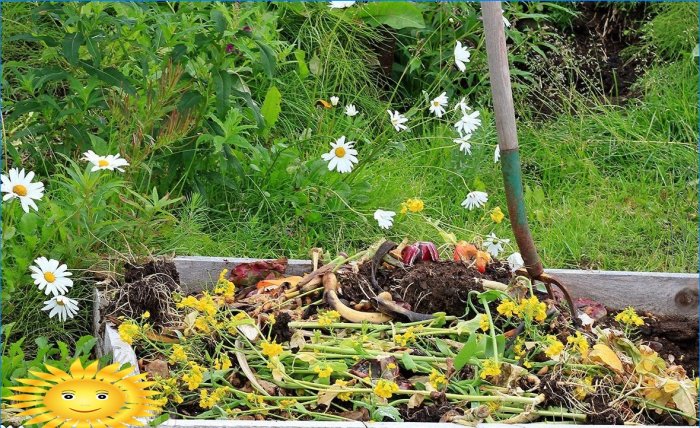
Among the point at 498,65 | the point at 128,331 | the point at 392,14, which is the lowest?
the point at 128,331

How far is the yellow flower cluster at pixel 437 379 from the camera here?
220cm

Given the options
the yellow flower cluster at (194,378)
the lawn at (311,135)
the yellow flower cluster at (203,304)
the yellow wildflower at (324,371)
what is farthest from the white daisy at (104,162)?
the yellow wildflower at (324,371)

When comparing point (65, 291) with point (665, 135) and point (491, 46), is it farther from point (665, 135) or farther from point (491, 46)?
point (665, 135)

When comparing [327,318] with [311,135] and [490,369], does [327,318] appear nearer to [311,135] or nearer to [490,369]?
[490,369]

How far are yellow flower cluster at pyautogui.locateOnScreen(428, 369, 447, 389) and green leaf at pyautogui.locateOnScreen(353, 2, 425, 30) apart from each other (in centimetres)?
250

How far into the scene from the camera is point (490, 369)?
219 centimetres

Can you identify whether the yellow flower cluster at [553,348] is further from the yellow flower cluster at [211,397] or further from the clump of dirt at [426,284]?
the yellow flower cluster at [211,397]

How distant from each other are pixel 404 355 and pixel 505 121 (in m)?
0.60

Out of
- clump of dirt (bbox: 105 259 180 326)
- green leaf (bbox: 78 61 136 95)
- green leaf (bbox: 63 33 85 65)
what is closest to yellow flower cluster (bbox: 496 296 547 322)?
clump of dirt (bbox: 105 259 180 326)

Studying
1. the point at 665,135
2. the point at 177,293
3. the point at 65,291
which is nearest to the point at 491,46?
the point at 177,293

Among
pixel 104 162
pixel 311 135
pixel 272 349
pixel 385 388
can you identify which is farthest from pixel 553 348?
pixel 311 135

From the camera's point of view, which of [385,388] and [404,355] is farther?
[404,355]

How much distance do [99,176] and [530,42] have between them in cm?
295

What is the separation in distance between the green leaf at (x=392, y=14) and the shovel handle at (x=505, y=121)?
2.05m
